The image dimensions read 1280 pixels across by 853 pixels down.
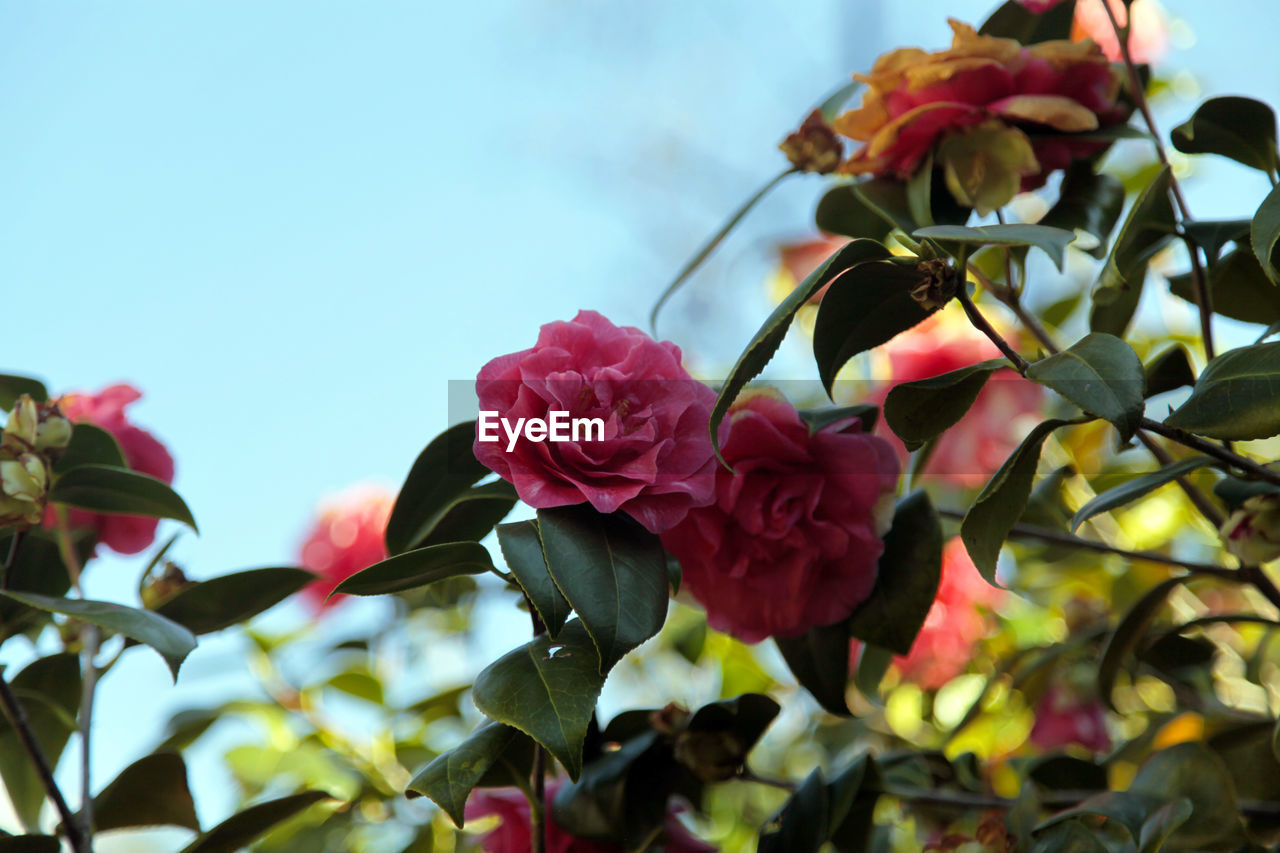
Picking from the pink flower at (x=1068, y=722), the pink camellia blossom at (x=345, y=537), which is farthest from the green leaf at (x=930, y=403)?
the pink camellia blossom at (x=345, y=537)

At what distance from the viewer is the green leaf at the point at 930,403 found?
465mm

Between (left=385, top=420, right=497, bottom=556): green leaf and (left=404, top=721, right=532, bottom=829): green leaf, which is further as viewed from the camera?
(left=385, top=420, right=497, bottom=556): green leaf

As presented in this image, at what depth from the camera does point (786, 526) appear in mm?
532

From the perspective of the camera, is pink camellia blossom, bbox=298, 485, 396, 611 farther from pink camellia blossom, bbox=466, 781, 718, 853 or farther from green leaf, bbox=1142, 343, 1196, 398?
green leaf, bbox=1142, 343, 1196, 398

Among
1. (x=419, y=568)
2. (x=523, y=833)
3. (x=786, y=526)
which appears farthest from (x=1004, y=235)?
(x=523, y=833)

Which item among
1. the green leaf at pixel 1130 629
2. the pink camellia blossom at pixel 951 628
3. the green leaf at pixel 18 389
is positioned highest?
the green leaf at pixel 18 389

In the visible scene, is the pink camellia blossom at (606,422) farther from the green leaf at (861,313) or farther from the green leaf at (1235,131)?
the green leaf at (1235,131)

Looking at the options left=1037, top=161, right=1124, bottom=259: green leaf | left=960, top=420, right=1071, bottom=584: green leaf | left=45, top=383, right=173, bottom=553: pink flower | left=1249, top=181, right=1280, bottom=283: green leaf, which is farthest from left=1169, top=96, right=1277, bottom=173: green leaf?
left=45, top=383, right=173, bottom=553: pink flower

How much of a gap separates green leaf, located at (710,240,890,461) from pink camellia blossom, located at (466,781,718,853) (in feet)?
0.86

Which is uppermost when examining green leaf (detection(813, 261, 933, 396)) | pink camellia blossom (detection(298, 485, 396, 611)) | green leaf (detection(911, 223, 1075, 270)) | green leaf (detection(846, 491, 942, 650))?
green leaf (detection(911, 223, 1075, 270))

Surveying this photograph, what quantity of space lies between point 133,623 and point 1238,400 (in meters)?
0.50

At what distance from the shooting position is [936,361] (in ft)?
3.51

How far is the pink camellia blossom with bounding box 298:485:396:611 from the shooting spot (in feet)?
4.23

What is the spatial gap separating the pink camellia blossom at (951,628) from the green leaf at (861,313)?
68 cm
